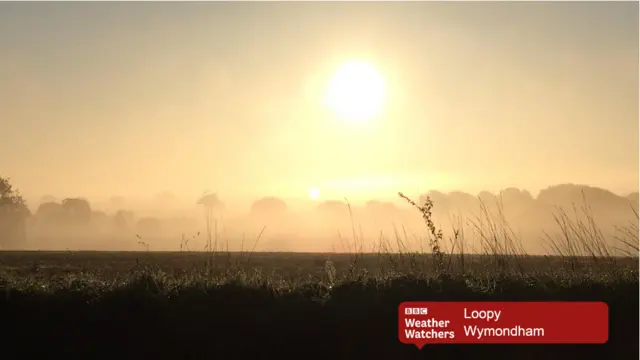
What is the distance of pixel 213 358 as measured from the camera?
5.94 metres

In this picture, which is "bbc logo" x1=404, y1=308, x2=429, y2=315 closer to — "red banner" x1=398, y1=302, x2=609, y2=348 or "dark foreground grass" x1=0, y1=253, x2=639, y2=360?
"red banner" x1=398, y1=302, x2=609, y2=348

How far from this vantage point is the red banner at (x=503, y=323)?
6219 millimetres

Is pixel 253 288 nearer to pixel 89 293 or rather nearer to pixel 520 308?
pixel 89 293

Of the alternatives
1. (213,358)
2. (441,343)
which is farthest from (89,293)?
(441,343)

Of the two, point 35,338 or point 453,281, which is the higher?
point 453,281

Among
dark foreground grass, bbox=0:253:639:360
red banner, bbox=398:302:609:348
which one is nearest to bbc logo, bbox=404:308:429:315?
red banner, bbox=398:302:609:348

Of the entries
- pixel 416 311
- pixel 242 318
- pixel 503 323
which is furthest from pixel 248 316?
pixel 503 323

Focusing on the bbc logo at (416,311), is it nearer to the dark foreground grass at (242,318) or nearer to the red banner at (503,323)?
the red banner at (503,323)

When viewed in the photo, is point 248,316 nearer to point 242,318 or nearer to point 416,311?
point 242,318

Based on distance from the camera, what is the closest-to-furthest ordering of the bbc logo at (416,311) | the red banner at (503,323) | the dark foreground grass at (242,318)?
the dark foreground grass at (242,318), the red banner at (503,323), the bbc logo at (416,311)

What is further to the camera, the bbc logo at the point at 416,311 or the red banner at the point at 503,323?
the bbc logo at the point at 416,311

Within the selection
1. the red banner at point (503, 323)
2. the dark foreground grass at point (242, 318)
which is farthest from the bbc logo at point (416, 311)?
the dark foreground grass at point (242, 318)

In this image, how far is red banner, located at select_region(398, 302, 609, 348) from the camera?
6.22m

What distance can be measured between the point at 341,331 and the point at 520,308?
7.29 feet
